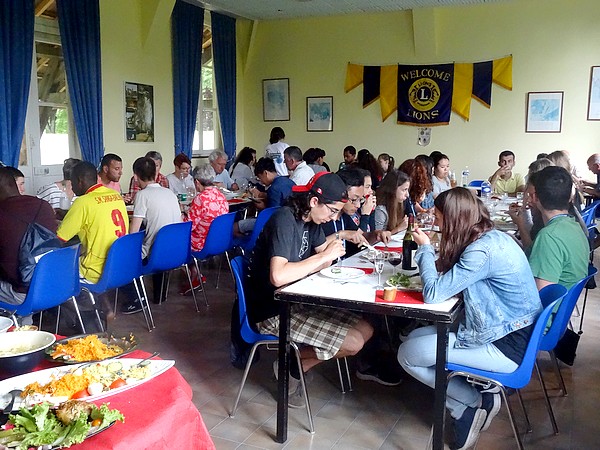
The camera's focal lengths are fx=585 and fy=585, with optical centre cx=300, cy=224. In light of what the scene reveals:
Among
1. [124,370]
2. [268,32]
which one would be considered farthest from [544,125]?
[124,370]

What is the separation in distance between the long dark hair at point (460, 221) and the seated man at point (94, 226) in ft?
7.78

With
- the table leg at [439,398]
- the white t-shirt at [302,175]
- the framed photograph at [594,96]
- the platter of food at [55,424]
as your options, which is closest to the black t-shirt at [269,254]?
the table leg at [439,398]

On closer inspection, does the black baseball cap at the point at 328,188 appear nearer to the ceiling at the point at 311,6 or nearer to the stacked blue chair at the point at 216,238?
the stacked blue chair at the point at 216,238

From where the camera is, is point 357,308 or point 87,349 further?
point 357,308

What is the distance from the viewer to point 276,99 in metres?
10.2

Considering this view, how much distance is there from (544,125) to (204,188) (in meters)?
5.54

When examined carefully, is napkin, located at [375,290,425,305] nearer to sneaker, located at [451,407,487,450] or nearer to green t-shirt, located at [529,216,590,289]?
sneaker, located at [451,407,487,450]

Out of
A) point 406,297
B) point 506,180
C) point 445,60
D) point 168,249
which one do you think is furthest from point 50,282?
point 445,60

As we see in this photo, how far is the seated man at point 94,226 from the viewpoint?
388cm

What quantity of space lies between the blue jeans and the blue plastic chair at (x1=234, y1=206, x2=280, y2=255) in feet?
8.27

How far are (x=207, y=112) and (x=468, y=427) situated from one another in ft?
25.9

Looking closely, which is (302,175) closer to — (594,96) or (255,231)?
(255,231)

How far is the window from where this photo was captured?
9344 mm

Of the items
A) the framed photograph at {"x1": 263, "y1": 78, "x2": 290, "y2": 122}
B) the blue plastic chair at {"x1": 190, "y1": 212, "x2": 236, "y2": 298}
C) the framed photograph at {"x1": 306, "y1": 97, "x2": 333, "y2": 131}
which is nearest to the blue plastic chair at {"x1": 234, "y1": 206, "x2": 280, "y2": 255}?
the blue plastic chair at {"x1": 190, "y1": 212, "x2": 236, "y2": 298}
